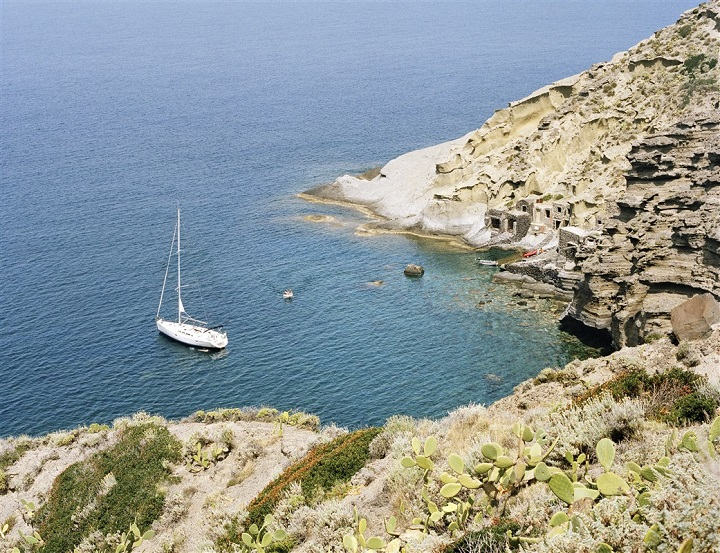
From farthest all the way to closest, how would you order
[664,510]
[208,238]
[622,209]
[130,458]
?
[208,238] < [622,209] < [130,458] < [664,510]

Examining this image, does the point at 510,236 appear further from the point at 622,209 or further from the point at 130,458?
the point at 130,458

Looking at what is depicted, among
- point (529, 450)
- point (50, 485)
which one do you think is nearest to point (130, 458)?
point (50, 485)

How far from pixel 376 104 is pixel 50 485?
539 feet

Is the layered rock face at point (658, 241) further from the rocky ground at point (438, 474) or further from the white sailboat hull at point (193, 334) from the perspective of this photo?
the white sailboat hull at point (193, 334)

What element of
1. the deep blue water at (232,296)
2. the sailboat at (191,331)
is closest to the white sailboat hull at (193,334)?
the sailboat at (191,331)

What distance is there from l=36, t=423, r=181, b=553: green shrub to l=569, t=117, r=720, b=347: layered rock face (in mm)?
38557

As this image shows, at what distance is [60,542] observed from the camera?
27953 millimetres

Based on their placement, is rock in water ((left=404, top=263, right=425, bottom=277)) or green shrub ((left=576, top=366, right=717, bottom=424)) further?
rock in water ((left=404, top=263, right=425, bottom=277))

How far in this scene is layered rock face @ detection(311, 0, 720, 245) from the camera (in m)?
86.8

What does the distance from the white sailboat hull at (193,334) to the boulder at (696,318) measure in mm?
45092

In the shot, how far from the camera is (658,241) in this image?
5675cm

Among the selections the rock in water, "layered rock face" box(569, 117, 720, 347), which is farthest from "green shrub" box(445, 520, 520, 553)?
the rock in water

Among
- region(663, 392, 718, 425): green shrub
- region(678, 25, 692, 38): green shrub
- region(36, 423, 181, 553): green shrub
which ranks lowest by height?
region(36, 423, 181, 553): green shrub

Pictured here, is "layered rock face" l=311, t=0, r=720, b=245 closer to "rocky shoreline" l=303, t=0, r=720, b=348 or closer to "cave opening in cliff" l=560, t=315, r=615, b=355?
"rocky shoreline" l=303, t=0, r=720, b=348
